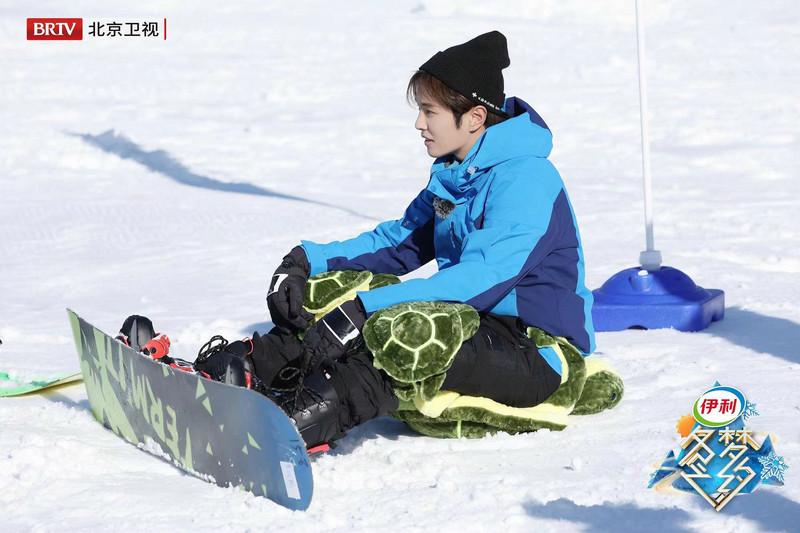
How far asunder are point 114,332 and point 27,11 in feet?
43.6

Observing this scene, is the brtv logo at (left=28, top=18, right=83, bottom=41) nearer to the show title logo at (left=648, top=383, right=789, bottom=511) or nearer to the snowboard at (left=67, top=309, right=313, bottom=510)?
the snowboard at (left=67, top=309, right=313, bottom=510)

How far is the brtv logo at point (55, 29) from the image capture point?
50.4 feet

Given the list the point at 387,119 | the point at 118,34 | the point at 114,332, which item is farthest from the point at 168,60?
the point at 114,332

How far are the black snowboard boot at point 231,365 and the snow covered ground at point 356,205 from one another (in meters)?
0.29

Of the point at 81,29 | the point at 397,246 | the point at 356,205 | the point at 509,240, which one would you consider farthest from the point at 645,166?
the point at 81,29

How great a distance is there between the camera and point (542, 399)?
10.9ft

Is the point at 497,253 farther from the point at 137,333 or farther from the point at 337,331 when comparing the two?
the point at 137,333

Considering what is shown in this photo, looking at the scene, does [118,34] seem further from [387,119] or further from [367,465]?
[367,465]

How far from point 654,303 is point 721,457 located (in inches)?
85.8

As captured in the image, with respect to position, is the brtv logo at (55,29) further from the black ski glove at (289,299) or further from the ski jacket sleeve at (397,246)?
the black ski glove at (289,299)

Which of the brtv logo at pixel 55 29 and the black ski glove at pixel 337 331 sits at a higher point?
the brtv logo at pixel 55 29

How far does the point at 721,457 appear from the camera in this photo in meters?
2.52

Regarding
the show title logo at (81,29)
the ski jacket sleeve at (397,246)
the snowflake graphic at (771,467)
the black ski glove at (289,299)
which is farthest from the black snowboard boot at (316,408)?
the show title logo at (81,29)

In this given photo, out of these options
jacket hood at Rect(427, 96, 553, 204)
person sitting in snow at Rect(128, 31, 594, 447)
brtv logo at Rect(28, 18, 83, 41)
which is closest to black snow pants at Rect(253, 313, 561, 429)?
person sitting in snow at Rect(128, 31, 594, 447)
